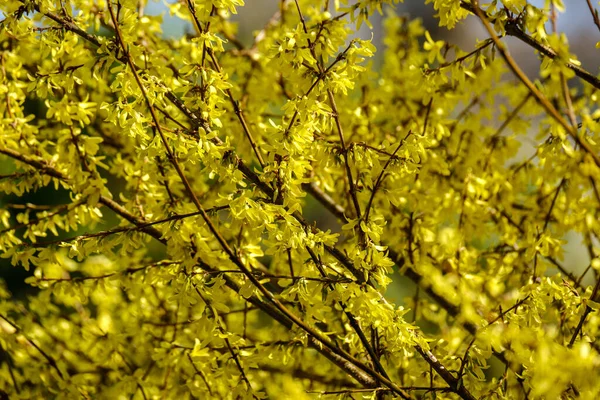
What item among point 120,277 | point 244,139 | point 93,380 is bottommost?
point 93,380

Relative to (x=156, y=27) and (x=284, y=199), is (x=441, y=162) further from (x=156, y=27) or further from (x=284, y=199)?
(x=156, y=27)

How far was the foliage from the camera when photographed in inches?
45.5

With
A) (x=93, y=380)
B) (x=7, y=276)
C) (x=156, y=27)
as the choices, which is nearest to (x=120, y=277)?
(x=93, y=380)

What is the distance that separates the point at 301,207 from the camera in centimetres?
120

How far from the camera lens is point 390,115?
2121 millimetres

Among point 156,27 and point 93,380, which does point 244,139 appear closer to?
point 156,27

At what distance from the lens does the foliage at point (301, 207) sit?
116 centimetres

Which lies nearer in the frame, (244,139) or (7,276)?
(244,139)

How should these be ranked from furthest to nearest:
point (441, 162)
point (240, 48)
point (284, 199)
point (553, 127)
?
point (240, 48)
point (441, 162)
point (553, 127)
point (284, 199)

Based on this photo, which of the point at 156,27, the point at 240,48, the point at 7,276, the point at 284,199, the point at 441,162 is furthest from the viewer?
the point at 7,276

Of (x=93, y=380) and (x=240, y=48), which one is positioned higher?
(x=240, y=48)

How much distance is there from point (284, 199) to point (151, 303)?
108cm

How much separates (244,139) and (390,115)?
52 cm

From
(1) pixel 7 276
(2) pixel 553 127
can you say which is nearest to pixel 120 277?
(2) pixel 553 127
